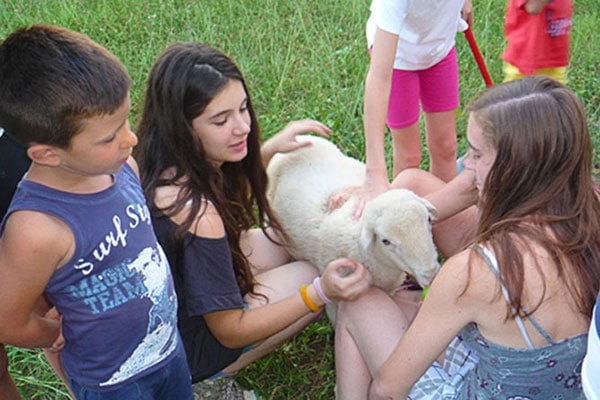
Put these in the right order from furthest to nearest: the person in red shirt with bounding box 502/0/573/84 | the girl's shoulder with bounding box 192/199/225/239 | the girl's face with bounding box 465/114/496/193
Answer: the person in red shirt with bounding box 502/0/573/84 → the girl's shoulder with bounding box 192/199/225/239 → the girl's face with bounding box 465/114/496/193

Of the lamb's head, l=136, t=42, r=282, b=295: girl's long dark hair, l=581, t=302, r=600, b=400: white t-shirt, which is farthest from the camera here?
the lamb's head

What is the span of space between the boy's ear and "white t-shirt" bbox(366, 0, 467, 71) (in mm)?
1601

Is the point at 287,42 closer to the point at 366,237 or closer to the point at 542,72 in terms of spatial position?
the point at 542,72

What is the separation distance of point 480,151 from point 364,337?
765 millimetres

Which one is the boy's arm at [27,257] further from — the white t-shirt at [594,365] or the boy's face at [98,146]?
the white t-shirt at [594,365]

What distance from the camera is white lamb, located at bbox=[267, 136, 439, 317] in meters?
2.33

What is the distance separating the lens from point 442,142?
11.6 feet

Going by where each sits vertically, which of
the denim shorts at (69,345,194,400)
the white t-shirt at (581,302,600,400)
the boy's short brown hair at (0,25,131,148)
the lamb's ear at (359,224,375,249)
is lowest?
the denim shorts at (69,345,194,400)

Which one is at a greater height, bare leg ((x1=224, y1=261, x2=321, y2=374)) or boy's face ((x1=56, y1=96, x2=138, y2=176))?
boy's face ((x1=56, y1=96, x2=138, y2=176))

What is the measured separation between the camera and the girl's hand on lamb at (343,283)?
2.26m

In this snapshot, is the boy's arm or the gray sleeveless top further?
the gray sleeveless top

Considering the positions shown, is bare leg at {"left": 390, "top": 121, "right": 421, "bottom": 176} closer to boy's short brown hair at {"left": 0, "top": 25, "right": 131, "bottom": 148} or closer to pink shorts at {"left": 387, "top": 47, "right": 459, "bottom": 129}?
pink shorts at {"left": 387, "top": 47, "right": 459, "bottom": 129}

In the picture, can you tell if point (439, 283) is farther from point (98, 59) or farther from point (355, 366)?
point (98, 59)

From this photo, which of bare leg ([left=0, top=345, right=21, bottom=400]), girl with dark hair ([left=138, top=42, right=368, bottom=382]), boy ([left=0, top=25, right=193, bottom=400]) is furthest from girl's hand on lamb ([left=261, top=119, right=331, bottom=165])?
bare leg ([left=0, top=345, right=21, bottom=400])
